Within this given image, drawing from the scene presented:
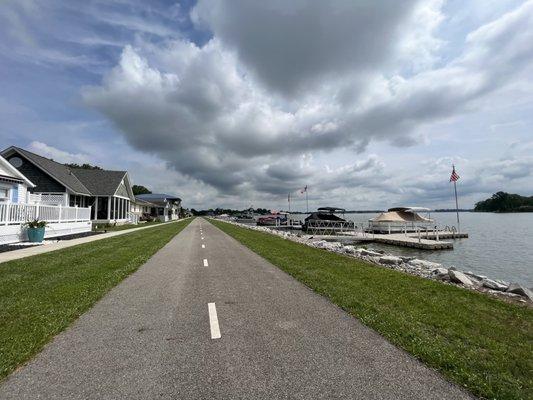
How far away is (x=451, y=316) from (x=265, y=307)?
361 centimetres

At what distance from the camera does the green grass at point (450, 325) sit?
4.26 metres

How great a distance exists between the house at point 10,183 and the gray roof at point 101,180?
1628cm

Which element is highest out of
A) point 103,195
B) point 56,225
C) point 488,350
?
point 103,195

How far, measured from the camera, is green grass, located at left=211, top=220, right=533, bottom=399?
426 centimetres

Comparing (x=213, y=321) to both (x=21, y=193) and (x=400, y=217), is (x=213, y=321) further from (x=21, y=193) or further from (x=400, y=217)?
(x=400, y=217)

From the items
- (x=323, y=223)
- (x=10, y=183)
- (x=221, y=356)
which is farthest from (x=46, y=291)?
(x=323, y=223)

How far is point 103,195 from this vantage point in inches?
1647

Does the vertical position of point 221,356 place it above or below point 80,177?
below

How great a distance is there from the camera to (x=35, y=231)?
1878cm

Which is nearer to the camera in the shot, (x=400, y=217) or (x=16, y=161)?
(x=16, y=161)

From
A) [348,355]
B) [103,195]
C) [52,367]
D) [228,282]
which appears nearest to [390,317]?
[348,355]

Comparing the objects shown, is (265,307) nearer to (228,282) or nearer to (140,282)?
(228,282)

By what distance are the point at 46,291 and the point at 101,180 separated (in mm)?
39931

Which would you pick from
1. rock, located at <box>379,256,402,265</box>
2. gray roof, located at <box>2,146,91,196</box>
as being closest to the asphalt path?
rock, located at <box>379,256,402,265</box>
